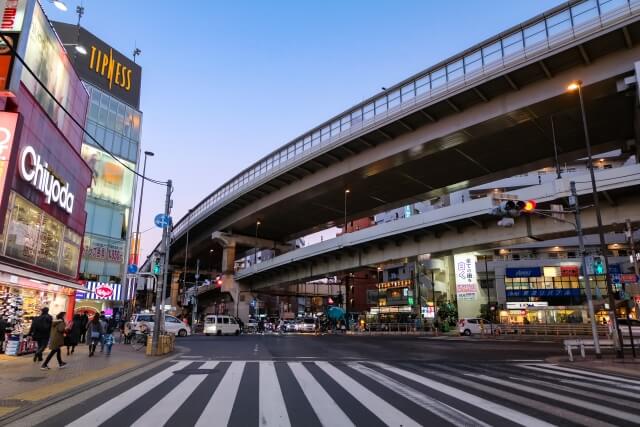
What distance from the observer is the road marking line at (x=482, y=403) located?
6754 mm

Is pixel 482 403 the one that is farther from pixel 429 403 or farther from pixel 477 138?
pixel 477 138

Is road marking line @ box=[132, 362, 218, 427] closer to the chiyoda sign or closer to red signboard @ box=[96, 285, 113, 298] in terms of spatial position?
the chiyoda sign

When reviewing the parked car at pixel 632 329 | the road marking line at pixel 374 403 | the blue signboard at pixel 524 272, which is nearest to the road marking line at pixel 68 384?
the road marking line at pixel 374 403

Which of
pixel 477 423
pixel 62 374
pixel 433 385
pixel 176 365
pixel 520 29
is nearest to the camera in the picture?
pixel 477 423

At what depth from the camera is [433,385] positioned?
1038 cm

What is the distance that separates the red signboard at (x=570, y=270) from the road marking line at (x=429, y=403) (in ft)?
193

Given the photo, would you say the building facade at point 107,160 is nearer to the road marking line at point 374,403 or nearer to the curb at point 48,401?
the curb at point 48,401

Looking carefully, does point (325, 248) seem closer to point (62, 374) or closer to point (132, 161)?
point (132, 161)

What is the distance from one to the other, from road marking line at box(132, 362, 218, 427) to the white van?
100 feet

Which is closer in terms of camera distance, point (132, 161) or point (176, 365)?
point (176, 365)

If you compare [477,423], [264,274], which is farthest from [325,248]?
[477,423]

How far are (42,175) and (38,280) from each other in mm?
4486

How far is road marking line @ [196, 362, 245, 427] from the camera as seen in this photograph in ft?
21.9

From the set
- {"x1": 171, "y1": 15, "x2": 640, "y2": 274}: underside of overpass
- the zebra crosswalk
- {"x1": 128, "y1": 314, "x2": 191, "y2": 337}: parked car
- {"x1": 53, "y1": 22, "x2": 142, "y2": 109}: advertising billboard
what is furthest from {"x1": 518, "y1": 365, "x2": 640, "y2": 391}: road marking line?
{"x1": 53, "y1": 22, "x2": 142, "y2": 109}: advertising billboard
